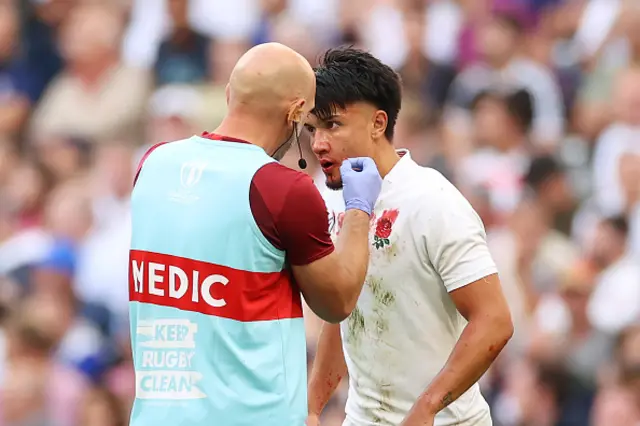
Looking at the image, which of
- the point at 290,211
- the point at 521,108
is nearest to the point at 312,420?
the point at 290,211

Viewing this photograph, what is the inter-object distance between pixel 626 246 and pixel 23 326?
3396mm

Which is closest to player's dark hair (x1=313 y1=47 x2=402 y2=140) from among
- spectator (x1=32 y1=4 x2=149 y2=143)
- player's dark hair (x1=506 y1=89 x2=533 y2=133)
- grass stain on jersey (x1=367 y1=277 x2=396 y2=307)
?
grass stain on jersey (x1=367 y1=277 x2=396 y2=307)

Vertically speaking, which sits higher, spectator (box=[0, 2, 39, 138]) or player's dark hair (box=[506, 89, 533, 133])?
spectator (box=[0, 2, 39, 138])

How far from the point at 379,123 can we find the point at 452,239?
1.64 ft

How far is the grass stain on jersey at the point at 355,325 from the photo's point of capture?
Answer: 4293 millimetres

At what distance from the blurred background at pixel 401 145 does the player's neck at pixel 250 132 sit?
3.19m

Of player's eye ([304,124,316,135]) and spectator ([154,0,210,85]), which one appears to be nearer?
player's eye ([304,124,316,135])

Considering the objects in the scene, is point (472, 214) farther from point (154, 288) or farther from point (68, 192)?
point (68, 192)

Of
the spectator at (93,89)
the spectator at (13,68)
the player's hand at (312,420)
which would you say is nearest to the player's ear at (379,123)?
the player's hand at (312,420)

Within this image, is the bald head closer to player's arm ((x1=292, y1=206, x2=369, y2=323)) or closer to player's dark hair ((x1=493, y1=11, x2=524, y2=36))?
player's arm ((x1=292, y1=206, x2=369, y2=323))

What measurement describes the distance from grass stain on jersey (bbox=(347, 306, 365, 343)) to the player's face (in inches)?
15.9

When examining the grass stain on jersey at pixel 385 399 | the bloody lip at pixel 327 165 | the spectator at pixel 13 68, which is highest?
the spectator at pixel 13 68

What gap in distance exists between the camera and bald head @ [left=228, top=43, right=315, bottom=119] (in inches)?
147

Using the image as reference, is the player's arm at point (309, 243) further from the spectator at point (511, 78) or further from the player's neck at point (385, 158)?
the spectator at point (511, 78)
